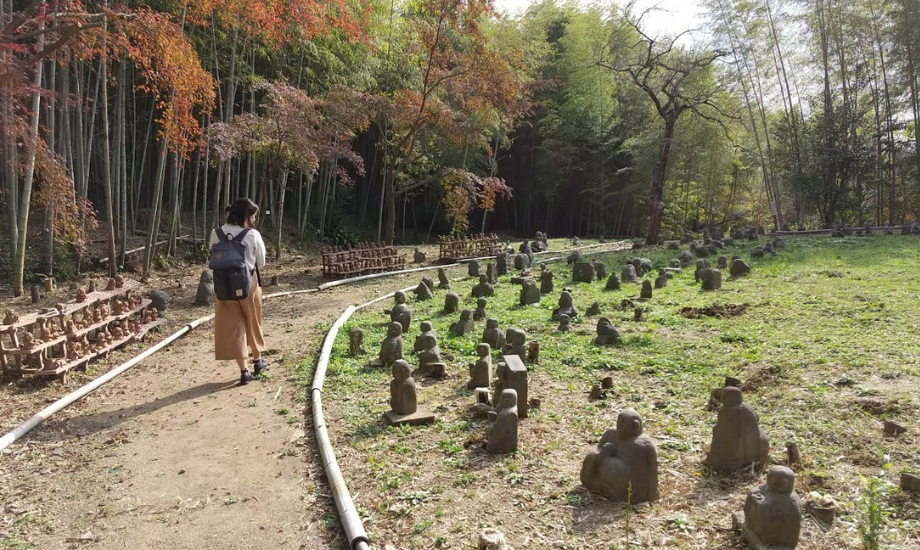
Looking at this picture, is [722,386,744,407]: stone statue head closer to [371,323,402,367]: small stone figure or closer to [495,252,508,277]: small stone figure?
[371,323,402,367]: small stone figure

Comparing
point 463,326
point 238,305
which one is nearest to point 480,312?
point 463,326

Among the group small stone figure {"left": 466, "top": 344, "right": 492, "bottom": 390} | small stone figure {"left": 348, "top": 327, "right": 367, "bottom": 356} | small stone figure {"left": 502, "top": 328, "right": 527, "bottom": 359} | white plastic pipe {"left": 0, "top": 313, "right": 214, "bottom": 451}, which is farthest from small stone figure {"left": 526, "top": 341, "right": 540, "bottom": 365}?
white plastic pipe {"left": 0, "top": 313, "right": 214, "bottom": 451}

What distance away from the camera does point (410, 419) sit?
399 centimetres

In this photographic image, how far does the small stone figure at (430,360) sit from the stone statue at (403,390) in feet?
3.12

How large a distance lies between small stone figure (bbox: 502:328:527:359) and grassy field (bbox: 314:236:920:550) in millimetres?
263

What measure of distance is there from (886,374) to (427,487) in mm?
3627

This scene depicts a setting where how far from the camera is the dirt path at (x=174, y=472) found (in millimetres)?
2793

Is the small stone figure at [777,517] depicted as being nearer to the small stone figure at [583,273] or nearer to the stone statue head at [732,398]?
the stone statue head at [732,398]

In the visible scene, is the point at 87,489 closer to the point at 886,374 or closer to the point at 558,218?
the point at 886,374

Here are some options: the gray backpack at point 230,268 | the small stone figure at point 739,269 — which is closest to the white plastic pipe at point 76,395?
the gray backpack at point 230,268

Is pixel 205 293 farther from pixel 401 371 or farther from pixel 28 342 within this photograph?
pixel 401 371

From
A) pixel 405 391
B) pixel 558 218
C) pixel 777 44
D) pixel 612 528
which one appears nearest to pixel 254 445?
pixel 405 391

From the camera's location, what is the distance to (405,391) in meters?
4.06

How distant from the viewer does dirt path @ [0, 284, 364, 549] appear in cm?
279
